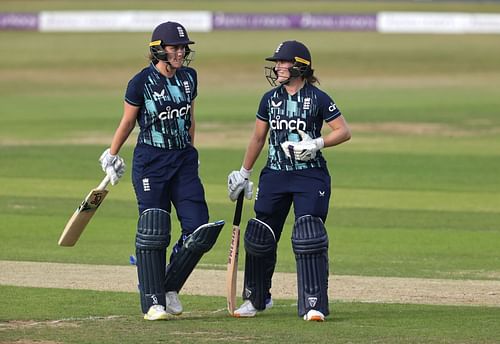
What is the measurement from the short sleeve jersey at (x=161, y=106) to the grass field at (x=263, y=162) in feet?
4.15

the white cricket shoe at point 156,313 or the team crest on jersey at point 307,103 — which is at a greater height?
the team crest on jersey at point 307,103

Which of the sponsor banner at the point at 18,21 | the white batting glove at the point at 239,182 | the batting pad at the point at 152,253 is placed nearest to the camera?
the batting pad at the point at 152,253

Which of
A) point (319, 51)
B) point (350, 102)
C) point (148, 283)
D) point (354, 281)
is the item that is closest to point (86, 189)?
point (354, 281)

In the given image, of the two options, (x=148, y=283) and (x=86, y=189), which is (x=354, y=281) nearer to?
(x=148, y=283)

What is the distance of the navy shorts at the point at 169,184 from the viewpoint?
8625mm

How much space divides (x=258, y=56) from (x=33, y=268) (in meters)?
35.3

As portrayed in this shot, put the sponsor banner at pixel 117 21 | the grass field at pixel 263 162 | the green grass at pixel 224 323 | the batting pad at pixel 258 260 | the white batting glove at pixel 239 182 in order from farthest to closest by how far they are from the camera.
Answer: the sponsor banner at pixel 117 21 → the white batting glove at pixel 239 182 → the batting pad at pixel 258 260 → the grass field at pixel 263 162 → the green grass at pixel 224 323

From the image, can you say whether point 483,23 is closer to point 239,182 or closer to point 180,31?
point 239,182

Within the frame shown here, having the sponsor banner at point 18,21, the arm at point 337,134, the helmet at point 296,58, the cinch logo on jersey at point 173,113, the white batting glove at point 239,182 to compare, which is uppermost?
the sponsor banner at point 18,21

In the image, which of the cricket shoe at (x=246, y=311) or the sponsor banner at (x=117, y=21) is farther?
the sponsor banner at (x=117, y=21)

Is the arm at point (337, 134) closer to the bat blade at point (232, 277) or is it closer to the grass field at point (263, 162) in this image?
the bat blade at point (232, 277)

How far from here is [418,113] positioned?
30094 millimetres

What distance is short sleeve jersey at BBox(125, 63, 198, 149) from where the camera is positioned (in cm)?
861

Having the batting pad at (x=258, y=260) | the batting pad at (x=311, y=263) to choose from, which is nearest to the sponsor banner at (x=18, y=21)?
the batting pad at (x=258, y=260)
